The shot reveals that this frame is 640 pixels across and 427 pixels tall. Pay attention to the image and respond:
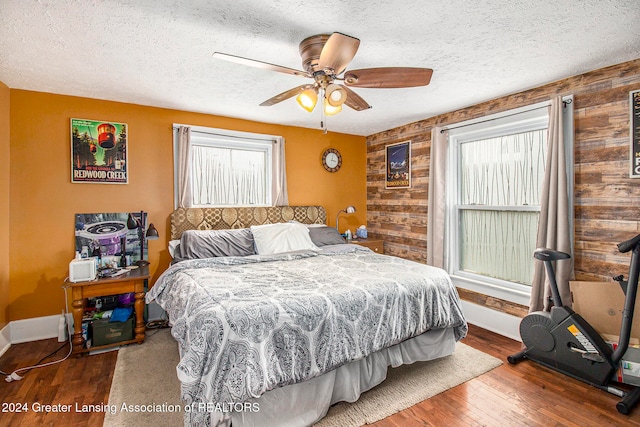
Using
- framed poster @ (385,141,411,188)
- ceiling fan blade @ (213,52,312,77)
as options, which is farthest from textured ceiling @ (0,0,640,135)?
framed poster @ (385,141,411,188)

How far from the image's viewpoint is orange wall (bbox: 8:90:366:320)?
302cm

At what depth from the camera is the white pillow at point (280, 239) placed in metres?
3.40

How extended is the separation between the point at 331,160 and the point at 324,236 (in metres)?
1.51

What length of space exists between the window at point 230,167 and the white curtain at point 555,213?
10.1ft

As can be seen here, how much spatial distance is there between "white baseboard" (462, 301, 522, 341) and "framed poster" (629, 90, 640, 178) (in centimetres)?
166

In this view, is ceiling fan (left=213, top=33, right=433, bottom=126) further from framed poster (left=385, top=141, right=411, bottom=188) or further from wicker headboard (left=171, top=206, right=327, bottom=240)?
framed poster (left=385, top=141, right=411, bottom=188)

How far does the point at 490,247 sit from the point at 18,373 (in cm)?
462

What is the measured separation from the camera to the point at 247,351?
1.67 metres

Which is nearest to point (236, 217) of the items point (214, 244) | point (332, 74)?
point (214, 244)

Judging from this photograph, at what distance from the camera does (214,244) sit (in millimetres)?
3223

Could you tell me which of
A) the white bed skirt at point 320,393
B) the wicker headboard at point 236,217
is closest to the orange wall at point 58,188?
the wicker headboard at point 236,217

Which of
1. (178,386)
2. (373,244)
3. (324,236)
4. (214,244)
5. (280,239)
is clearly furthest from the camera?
(373,244)

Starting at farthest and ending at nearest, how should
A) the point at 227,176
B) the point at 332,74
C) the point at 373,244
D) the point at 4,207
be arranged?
1. the point at 373,244
2. the point at 227,176
3. the point at 4,207
4. the point at 332,74

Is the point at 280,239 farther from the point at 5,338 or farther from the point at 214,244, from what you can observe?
the point at 5,338
